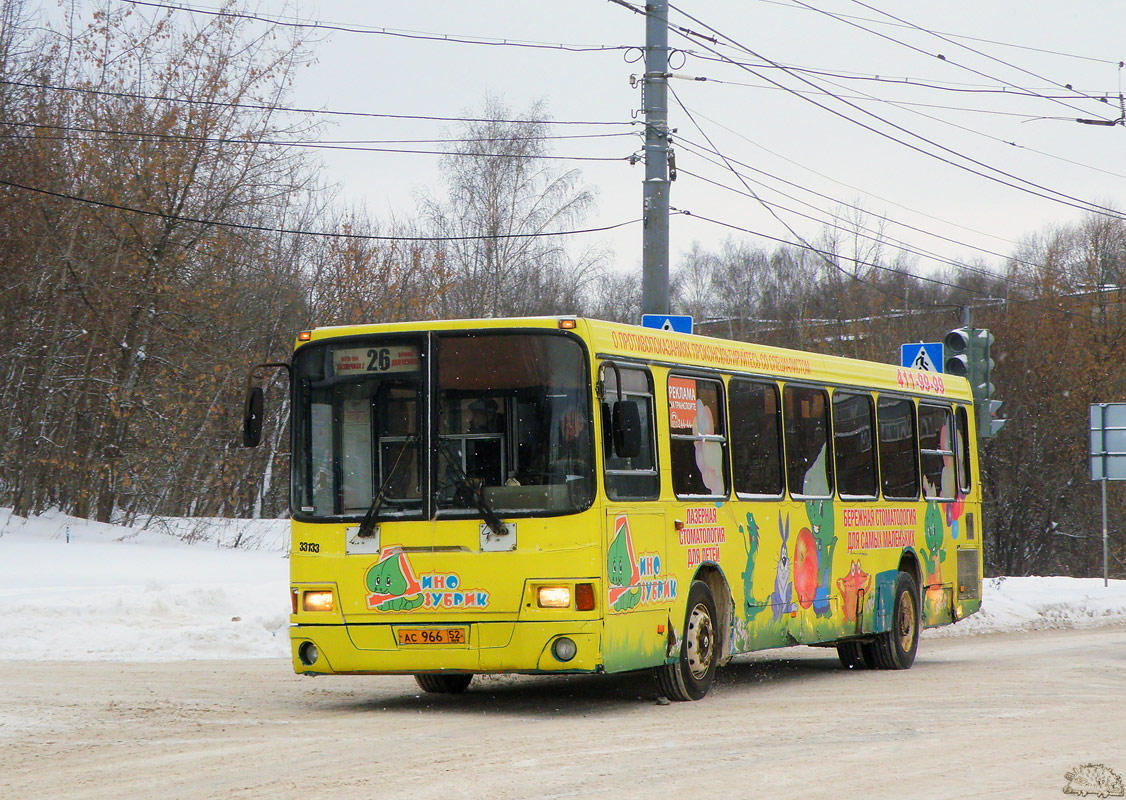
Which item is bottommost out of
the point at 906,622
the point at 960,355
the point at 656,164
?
the point at 906,622

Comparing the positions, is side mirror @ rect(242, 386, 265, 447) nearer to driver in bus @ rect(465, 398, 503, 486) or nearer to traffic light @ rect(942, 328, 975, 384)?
driver in bus @ rect(465, 398, 503, 486)

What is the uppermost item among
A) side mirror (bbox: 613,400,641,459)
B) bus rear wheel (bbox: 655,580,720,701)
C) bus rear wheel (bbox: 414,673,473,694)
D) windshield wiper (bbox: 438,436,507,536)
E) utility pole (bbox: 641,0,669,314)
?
utility pole (bbox: 641,0,669,314)

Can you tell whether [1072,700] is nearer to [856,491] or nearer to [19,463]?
[856,491]

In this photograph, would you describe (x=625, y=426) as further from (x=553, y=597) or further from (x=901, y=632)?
(x=901, y=632)

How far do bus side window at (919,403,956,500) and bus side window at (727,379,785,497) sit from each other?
360cm

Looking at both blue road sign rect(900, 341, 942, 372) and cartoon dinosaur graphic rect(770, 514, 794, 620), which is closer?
cartoon dinosaur graphic rect(770, 514, 794, 620)

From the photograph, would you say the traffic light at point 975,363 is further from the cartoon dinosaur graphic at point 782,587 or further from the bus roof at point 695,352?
the cartoon dinosaur graphic at point 782,587

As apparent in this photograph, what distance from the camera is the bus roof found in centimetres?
1059

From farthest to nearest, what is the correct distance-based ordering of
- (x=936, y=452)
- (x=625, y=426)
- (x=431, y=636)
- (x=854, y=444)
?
(x=936, y=452) < (x=854, y=444) < (x=431, y=636) < (x=625, y=426)

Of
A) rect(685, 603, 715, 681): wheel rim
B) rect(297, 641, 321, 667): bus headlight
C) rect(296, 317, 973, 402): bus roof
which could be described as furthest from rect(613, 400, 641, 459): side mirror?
rect(297, 641, 321, 667): bus headlight

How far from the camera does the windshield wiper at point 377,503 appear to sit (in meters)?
10.6

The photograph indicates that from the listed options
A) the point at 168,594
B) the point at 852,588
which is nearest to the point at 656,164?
→ the point at 852,588

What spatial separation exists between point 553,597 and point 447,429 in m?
1.35

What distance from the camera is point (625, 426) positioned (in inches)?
406
